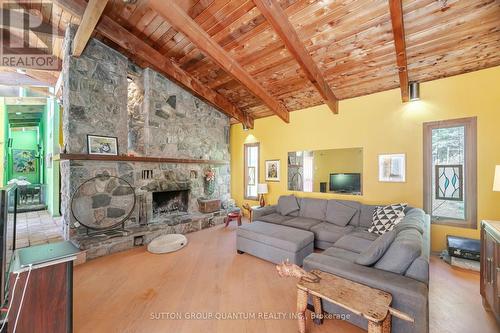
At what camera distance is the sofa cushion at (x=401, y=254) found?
1.72 metres

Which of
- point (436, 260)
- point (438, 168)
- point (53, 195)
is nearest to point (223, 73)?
point (438, 168)

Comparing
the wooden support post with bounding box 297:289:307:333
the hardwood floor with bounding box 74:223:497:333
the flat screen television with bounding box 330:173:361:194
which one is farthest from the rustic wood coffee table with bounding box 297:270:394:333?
the flat screen television with bounding box 330:173:361:194

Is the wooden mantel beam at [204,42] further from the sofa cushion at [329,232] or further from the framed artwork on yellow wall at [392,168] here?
the sofa cushion at [329,232]

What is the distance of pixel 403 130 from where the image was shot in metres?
3.63

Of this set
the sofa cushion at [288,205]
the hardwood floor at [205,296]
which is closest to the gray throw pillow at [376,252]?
the hardwood floor at [205,296]

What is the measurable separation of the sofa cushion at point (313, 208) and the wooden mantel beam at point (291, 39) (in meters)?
2.03

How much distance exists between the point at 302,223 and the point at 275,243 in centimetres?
94

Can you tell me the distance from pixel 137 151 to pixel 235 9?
3286 millimetres

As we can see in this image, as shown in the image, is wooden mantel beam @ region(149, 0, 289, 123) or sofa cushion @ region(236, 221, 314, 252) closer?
wooden mantel beam @ region(149, 0, 289, 123)

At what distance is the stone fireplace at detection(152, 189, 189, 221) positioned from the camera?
4695mm

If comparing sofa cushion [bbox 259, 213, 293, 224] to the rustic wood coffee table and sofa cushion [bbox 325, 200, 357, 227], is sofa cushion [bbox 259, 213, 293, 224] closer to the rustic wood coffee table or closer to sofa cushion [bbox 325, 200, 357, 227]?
sofa cushion [bbox 325, 200, 357, 227]

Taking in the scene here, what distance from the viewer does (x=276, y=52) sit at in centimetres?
337

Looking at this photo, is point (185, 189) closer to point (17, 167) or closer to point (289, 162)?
point (289, 162)

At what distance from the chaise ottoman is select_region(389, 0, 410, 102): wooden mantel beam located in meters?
2.79
